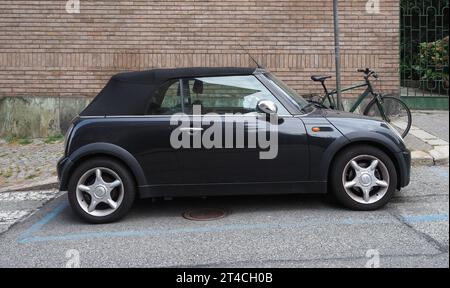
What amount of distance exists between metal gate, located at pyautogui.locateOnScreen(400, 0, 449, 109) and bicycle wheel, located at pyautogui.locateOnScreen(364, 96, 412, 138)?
243 centimetres

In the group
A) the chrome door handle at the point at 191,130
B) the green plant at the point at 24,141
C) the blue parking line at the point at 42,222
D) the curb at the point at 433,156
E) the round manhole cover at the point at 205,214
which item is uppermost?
the chrome door handle at the point at 191,130

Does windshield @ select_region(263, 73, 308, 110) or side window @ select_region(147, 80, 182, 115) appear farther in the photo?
windshield @ select_region(263, 73, 308, 110)

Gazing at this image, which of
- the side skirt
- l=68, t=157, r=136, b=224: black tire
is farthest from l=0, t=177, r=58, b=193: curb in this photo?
the side skirt

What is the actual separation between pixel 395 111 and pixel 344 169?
343cm

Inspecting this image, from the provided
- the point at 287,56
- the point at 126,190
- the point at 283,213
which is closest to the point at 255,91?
the point at 283,213

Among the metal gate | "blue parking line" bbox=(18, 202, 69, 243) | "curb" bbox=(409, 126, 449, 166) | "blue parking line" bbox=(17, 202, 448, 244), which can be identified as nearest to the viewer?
"blue parking line" bbox=(17, 202, 448, 244)

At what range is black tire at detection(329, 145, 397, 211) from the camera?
4.96 m

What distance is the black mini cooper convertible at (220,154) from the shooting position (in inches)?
194

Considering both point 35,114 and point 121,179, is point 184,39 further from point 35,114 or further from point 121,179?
point 121,179

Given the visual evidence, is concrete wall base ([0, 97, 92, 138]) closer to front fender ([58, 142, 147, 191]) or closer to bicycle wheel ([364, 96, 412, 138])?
front fender ([58, 142, 147, 191])

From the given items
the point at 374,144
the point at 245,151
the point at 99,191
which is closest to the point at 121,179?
the point at 99,191

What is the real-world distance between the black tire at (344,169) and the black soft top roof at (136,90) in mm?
1261

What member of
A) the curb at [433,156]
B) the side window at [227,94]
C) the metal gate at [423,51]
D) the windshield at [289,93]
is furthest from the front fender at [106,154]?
the metal gate at [423,51]

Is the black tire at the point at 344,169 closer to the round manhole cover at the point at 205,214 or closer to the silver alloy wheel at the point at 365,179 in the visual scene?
the silver alloy wheel at the point at 365,179
